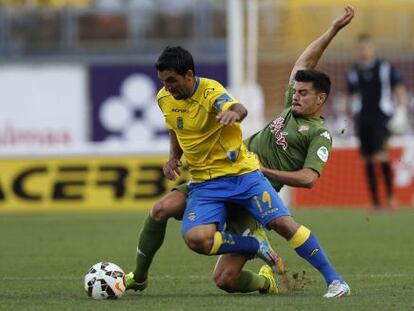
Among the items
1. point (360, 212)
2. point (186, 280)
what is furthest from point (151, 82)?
point (186, 280)

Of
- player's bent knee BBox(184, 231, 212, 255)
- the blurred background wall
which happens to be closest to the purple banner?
the blurred background wall

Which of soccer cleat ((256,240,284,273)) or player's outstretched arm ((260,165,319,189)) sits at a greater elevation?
player's outstretched arm ((260,165,319,189))

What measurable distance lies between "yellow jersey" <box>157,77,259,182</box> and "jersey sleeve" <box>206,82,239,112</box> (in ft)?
0.05

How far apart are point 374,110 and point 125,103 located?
7.25 metres

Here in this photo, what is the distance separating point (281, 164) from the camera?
820cm

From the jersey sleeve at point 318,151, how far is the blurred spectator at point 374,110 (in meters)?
8.56

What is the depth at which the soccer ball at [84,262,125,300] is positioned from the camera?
777 centimetres

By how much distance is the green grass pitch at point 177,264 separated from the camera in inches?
293

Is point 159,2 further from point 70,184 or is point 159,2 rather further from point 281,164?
point 281,164

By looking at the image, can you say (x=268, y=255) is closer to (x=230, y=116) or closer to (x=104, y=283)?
(x=104, y=283)

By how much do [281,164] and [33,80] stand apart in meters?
15.2

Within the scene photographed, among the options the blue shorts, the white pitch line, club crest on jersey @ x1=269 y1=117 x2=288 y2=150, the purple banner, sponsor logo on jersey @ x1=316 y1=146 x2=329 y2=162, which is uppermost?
club crest on jersey @ x1=269 y1=117 x2=288 y2=150

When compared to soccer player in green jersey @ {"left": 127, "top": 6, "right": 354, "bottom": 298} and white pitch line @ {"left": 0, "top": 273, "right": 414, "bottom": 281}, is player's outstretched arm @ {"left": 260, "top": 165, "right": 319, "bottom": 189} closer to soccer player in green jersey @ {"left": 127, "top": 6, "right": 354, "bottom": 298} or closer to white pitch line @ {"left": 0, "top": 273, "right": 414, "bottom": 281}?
soccer player in green jersey @ {"left": 127, "top": 6, "right": 354, "bottom": 298}

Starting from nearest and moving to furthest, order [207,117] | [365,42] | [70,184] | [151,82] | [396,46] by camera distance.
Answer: [207,117] → [365,42] → [70,184] → [396,46] → [151,82]
